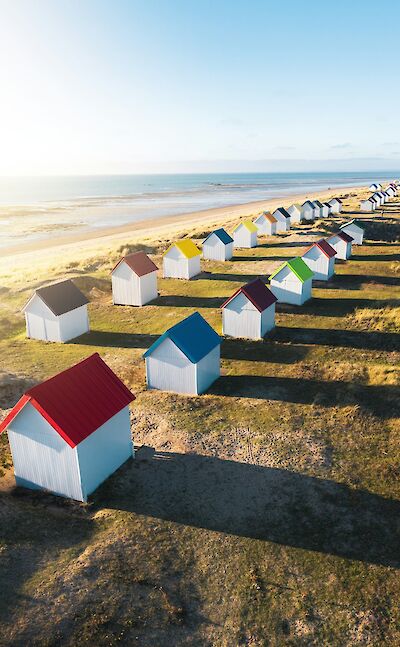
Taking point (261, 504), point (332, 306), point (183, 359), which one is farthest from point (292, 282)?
point (261, 504)

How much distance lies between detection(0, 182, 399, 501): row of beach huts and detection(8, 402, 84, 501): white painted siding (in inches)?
1.7

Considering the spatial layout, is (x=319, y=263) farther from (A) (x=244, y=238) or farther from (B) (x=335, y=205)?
(B) (x=335, y=205)

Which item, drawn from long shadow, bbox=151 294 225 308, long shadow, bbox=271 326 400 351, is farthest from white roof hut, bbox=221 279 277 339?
long shadow, bbox=151 294 225 308

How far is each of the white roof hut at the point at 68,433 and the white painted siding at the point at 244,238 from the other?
49.3 metres

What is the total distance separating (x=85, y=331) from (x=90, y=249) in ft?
131

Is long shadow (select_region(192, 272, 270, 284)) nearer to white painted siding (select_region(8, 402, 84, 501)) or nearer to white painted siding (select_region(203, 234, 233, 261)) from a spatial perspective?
white painted siding (select_region(203, 234, 233, 261))

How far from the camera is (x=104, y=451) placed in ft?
59.4

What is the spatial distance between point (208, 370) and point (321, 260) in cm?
2549

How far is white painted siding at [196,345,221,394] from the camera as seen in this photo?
981 inches

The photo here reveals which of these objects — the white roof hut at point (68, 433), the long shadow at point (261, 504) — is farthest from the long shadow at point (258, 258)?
the white roof hut at point (68, 433)

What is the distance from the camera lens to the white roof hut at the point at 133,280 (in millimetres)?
40781

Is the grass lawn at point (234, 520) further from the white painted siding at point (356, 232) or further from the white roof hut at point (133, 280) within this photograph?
the white painted siding at point (356, 232)

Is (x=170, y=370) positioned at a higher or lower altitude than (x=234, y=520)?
higher

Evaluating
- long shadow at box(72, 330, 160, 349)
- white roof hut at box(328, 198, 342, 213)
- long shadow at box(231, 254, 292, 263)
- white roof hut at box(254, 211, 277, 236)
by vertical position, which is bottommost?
long shadow at box(72, 330, 160, 349)
